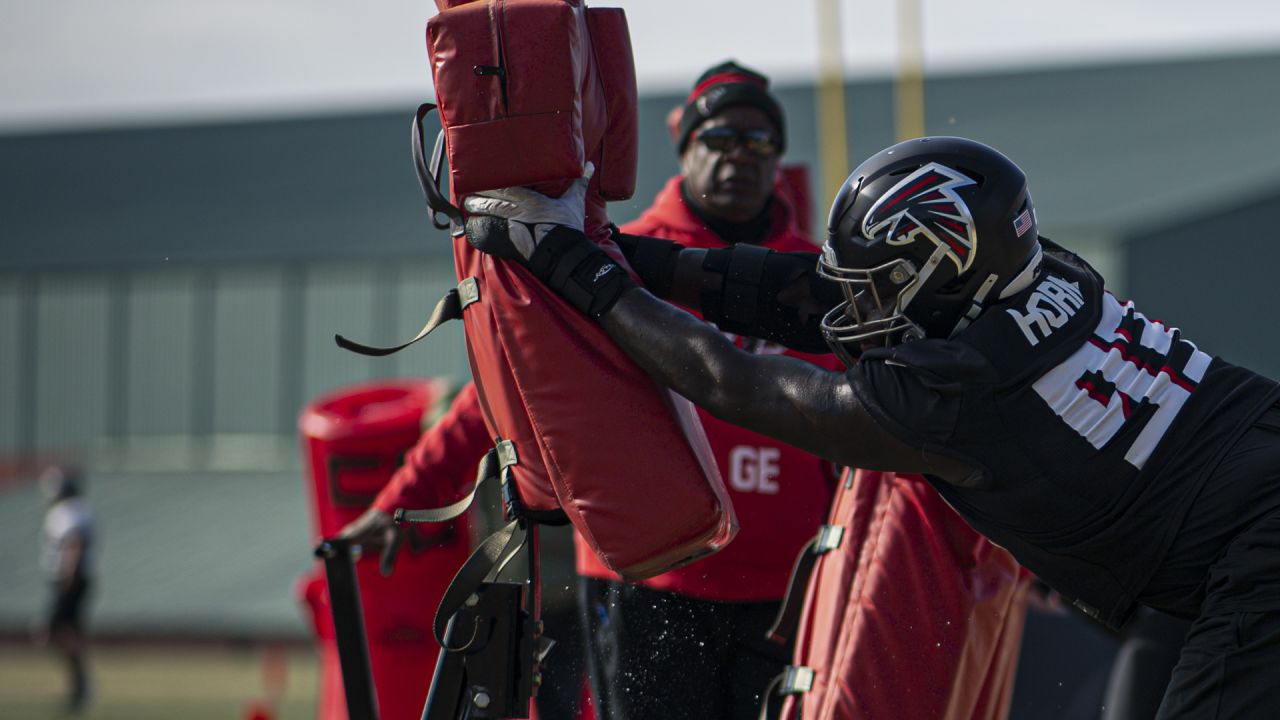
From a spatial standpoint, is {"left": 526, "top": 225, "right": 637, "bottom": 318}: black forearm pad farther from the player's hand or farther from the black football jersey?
the player's hand

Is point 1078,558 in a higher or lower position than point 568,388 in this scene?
lower

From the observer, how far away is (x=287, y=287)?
59.9 feet

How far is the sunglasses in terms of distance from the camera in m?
3.97

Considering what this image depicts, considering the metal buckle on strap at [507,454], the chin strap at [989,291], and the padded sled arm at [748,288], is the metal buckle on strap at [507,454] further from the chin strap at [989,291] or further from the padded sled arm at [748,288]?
the chin strap at [989,291]

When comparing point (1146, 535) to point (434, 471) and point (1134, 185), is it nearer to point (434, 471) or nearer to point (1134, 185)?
point (434, 471)

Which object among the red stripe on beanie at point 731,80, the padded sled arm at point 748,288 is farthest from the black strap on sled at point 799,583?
the red stripe on beanie at point 731,80

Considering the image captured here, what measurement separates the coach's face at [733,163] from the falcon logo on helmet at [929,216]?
4.00 feet

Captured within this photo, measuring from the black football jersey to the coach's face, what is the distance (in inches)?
52.6

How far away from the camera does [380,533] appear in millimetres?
3857

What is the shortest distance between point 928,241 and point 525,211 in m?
0.78

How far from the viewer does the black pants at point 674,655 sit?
345 cm

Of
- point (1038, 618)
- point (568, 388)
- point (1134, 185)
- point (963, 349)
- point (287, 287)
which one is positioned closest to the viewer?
point (963, 349)

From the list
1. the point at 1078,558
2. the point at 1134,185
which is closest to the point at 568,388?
the point at 1078,558

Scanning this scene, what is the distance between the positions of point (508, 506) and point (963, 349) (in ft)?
3.23
